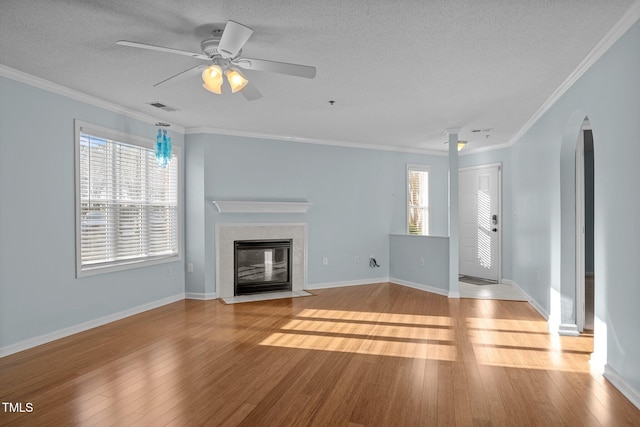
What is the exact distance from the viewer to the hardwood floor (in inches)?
94.6

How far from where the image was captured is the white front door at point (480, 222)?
693 cm

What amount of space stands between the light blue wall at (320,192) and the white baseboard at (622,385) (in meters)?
4.14

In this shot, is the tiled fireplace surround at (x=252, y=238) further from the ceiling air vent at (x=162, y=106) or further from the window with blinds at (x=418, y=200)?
the window with blinds at (x=418, y=200)

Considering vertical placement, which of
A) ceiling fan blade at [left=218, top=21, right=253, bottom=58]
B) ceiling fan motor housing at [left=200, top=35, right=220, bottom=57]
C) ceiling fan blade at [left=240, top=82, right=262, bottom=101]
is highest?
ceiling fan motor housing at [left=200, top=35, right=220, bottom=57]

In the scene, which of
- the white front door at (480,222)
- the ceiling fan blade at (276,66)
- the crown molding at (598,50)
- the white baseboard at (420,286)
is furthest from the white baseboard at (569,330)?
the ceiling fan blade at (276,66)

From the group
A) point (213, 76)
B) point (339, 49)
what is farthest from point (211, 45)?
point (339, 49)

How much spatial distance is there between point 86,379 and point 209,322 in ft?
5.22

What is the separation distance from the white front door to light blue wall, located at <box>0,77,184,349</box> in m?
5.97

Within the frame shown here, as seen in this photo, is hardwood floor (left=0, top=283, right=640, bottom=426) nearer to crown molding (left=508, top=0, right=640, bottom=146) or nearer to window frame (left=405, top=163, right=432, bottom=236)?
crown molding (left=508, top=0, right=640, bottom=146)

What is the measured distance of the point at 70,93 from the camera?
395cm

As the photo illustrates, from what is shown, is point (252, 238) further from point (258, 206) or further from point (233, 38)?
point (233, 38)

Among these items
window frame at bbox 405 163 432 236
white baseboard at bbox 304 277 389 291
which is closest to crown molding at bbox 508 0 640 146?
window frame at bbox 405 163 432 236

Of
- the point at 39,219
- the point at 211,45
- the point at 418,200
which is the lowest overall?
the point at 39,219

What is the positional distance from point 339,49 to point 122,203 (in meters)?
3.27
